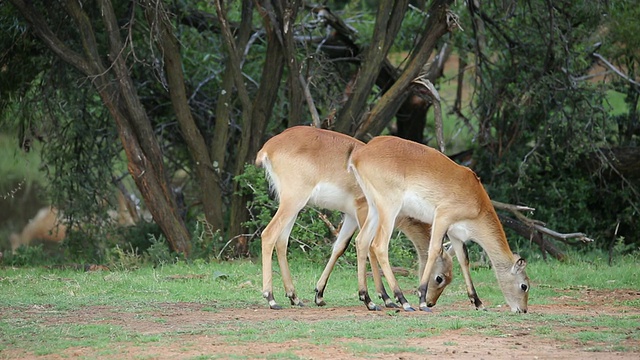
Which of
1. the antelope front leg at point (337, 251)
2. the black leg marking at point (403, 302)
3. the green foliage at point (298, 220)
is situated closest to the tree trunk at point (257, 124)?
the green foliage at point (298, 220)

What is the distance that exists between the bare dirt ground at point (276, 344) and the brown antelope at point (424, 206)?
430 millimetres

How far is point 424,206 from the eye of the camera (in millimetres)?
8336

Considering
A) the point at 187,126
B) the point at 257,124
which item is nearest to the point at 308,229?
the point at 257,124

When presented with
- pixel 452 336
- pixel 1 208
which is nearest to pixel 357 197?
Answer: pixel 452 336

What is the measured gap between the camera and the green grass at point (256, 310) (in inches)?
249

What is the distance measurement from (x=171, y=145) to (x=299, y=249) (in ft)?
15.1

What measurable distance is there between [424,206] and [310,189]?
1.05 metres

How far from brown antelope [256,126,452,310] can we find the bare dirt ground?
461mm

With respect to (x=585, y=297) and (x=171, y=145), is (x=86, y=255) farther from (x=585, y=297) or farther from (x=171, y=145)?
(x=585, y=297)

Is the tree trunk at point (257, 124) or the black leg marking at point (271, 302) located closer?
the black leg marking at point (271, 302)

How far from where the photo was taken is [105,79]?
39.0 feet

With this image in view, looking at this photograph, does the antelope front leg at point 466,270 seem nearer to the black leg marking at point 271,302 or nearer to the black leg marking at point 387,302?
the black leg marking at point 387,302

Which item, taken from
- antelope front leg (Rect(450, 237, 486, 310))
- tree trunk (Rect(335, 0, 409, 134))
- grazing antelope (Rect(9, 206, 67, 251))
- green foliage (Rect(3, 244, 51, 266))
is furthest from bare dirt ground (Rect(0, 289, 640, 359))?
grazing antelope (Rect(9, 206, 67, 251))

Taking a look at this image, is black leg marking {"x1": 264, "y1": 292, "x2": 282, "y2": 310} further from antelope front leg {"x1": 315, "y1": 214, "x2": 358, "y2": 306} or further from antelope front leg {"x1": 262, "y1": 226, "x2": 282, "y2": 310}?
antelope front leg {"x1": 315, "y1": 214, "x2": 358, "y2": 306}
